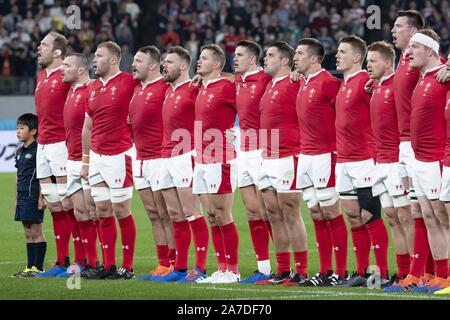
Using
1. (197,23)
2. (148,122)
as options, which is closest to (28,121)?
(148,122)

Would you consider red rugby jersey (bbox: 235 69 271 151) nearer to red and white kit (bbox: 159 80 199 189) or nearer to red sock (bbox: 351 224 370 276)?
red and white kit (bbox: 159 80 199 189)

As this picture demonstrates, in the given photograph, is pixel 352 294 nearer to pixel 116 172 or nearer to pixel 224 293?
pixel 224 293

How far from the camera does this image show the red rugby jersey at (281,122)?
40.5 feet

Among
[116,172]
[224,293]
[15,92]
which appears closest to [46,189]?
[116,172]

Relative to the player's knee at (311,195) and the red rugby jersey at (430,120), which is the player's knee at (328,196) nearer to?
the player's knee at (311,195)

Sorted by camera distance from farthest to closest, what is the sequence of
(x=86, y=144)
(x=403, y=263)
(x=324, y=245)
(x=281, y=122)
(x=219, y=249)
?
(x=86, y=144), (x=219, y=249), (x=281, y=122), (x=324, y=245), (x=403, y=263)

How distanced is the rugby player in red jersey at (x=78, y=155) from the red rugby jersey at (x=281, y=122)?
2119 millimetres

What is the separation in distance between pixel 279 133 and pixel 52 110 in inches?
109

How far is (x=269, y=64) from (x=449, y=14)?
20038 mm

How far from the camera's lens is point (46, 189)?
13.6 meters

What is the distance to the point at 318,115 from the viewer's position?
1199 centimetres

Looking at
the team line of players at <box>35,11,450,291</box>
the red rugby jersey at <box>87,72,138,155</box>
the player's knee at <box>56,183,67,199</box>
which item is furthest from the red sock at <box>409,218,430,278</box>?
the player's knee at <box>56,183,67,199</box>

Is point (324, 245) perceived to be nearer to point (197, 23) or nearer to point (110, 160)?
point (110, 160)

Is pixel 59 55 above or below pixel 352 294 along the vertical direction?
above
